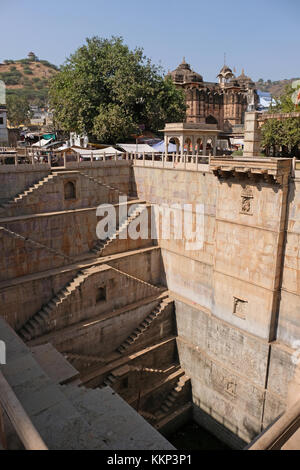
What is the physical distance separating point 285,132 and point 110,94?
13276 millimetres

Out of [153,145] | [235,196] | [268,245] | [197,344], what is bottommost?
[197,344]

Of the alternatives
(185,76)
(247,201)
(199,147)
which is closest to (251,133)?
(199,147)

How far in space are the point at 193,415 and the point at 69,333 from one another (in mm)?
8484

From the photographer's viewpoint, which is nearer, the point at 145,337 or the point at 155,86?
the point at 145,337

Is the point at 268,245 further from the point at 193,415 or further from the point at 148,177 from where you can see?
the point at 193,415

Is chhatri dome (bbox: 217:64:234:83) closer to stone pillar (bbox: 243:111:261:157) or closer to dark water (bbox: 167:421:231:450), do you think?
stone pillar (bbox: 243:111:261:157)

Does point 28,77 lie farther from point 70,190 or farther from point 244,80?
point 70,190

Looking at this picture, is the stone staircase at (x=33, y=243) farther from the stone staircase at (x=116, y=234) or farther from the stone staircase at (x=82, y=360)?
the stone staircase at (x=82, y=360)

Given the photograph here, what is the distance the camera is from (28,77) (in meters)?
160

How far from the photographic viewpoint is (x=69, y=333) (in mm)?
16266

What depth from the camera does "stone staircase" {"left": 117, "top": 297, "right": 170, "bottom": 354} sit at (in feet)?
60.1

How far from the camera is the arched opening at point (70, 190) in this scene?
60.7 ft

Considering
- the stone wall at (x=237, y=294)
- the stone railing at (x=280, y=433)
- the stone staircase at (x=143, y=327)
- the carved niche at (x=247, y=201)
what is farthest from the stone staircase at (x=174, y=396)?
the stone railing at (x=280, y=433)

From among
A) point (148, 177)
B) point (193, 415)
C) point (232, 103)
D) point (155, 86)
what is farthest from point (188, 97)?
point (193, 415)
